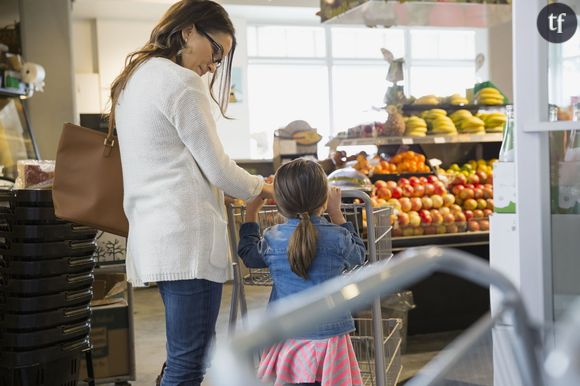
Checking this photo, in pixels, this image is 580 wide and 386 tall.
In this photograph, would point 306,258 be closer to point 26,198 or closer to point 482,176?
point 26,198

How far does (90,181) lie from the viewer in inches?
94.7

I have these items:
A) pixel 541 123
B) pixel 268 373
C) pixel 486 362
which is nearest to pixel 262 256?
pixel 268 373

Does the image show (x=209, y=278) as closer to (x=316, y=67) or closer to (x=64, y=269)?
(x=64, y=269)

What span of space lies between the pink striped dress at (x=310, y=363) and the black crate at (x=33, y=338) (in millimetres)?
1105

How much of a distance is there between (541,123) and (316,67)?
11528mm

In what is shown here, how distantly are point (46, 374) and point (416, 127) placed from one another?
330 centimetres

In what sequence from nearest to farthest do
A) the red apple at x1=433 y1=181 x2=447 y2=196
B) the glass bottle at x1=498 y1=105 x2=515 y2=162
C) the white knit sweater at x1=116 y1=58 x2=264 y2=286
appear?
the white knit sweater at x1=116 y1=58 x2=264 y2=286
the glass bottle at x1=498 y1=105 x2=515 y2=162
the red apple at x1=433 y1=181 x2=447 y2=196

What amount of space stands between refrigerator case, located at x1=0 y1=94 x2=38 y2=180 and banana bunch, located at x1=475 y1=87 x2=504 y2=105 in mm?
3383

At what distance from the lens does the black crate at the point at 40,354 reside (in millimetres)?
2879

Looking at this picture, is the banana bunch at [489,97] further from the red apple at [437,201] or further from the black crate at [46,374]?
the black crate at [46,374]

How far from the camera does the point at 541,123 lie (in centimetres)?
238

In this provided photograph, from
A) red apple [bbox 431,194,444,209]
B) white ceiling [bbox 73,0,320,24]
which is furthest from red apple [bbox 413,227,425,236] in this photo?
white ceiling [bbox 73,0,320,24]

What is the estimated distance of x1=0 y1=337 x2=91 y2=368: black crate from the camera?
288 cm

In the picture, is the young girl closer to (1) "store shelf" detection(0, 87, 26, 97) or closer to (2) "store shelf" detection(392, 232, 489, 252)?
(2) "store shelf" detection(392, 232, 489, 252)
